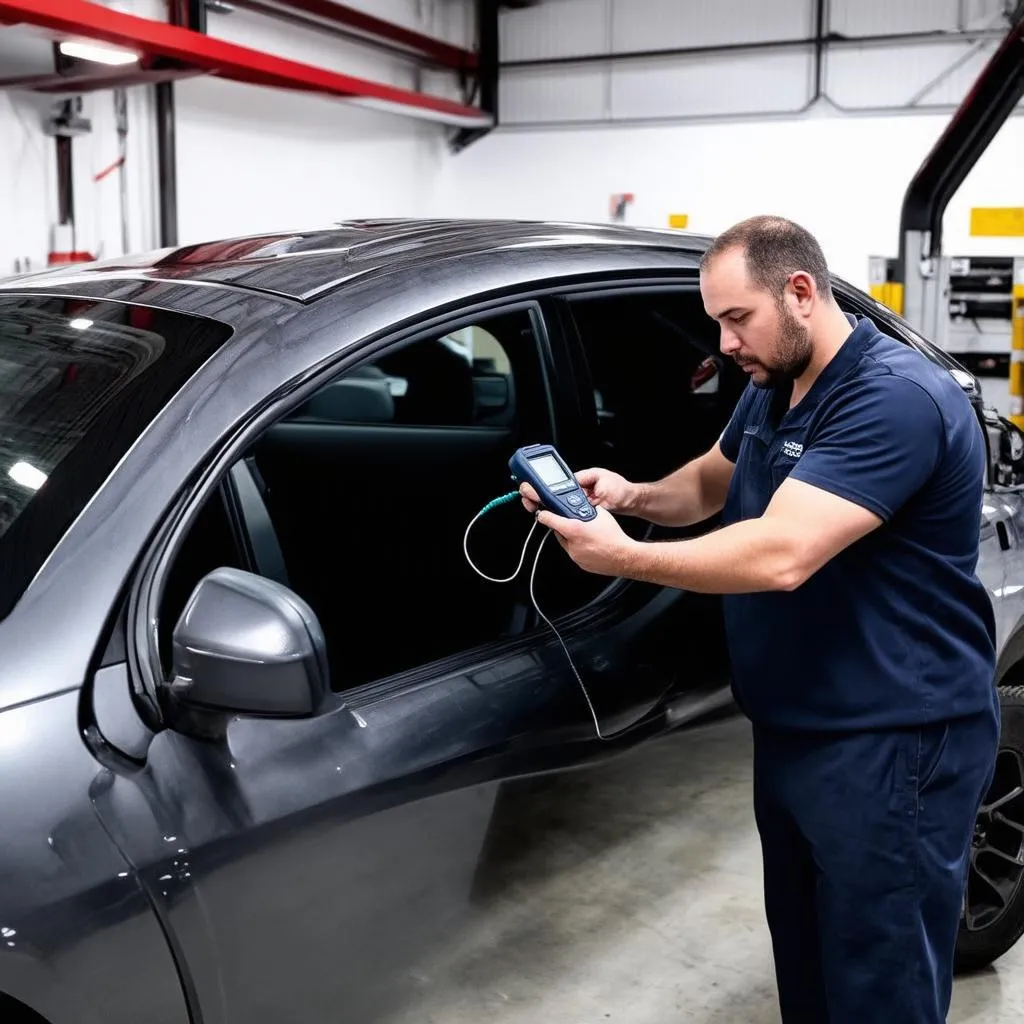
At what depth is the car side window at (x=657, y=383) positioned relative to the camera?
8.22 feet

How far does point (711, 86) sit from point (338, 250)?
950 cm

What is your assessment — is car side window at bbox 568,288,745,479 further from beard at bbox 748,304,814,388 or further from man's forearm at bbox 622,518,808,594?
man's forearm at bbox 622,518,808,594

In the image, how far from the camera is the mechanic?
5.11 ft

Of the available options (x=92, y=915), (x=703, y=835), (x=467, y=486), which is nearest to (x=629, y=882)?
(x=703, y=835)

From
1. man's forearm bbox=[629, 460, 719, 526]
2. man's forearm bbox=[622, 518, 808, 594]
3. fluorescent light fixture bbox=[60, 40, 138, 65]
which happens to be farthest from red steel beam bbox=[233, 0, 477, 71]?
man's forearm bbox=[622, 518, 808, 594]

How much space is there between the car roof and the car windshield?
0.12 meters

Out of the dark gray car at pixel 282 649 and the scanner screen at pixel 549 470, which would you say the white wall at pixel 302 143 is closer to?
the dark gray car at pixel 282 649

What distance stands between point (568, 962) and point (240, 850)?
1356 millimetres

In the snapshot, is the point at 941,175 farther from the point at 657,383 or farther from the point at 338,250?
the point at 338,250

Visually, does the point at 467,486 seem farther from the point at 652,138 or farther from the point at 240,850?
the point at 652,138

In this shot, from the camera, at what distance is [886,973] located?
1.70 metres

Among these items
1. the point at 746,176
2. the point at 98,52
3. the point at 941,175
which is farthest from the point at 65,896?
the point at 746,176

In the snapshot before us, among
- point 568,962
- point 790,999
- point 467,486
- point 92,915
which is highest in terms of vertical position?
point 467,486

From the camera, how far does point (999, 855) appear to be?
8.00 ft
